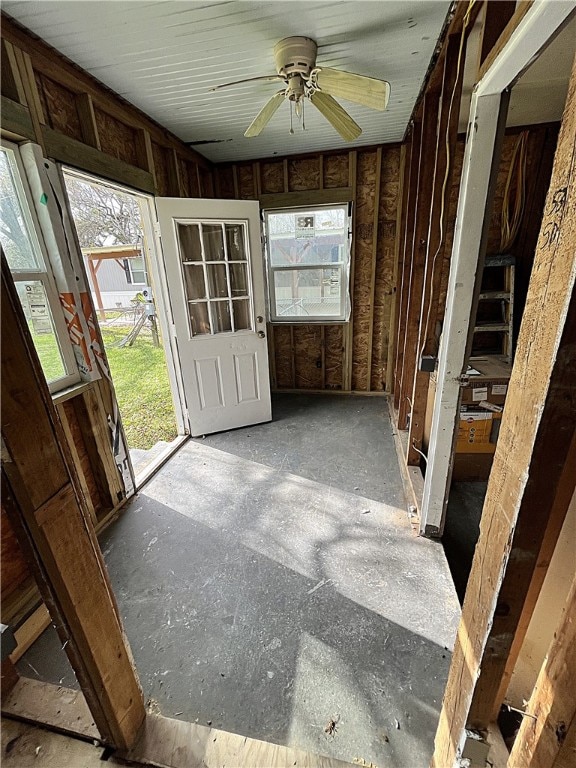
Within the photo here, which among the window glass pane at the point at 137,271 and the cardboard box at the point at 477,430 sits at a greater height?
the window glass pane at the point at 137,271

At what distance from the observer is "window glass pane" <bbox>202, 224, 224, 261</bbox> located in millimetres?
2905

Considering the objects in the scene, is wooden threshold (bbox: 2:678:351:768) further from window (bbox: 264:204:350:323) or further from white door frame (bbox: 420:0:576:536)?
window (bbox: 264:204:350:323)

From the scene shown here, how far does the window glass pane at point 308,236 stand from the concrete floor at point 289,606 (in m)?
2.34

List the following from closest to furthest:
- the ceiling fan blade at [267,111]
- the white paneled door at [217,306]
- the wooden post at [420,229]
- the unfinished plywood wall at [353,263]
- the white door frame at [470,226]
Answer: the white door frame at [470,226] → the ceiling fan blade at [267,111] → the wooden post at [420,229] → the white paneled door at [217,306] → the unfinished plywood wall at [353,263]

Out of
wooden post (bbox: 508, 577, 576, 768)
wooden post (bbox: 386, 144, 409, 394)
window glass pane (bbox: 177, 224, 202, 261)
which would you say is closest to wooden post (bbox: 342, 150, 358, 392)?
wooden post (bbox: 386, 144, 409, 394)

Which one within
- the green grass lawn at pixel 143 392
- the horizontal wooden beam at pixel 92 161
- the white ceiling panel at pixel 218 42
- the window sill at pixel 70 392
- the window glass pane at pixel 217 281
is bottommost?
the green grass lawn at pixel 143 392

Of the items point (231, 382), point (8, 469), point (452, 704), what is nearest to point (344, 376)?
point (231, 382)

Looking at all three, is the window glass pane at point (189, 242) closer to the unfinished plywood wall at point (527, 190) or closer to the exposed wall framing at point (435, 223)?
the exposed wall framing at point (435, 223)

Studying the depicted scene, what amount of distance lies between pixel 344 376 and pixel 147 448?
7.79 feet

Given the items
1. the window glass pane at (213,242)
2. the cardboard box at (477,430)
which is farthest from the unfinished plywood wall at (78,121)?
the cardboard box at (477,430)

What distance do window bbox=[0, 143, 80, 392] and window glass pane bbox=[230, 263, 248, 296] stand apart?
156 cm

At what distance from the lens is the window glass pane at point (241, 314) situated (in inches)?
125

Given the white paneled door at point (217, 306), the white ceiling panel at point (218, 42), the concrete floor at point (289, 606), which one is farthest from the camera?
the white paneled door at point (217, 306)

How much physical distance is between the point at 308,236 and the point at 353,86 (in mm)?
2023
